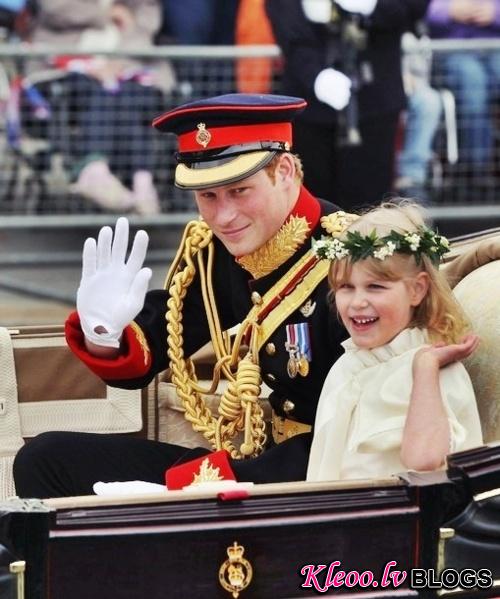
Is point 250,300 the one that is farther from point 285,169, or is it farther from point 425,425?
point 425,425

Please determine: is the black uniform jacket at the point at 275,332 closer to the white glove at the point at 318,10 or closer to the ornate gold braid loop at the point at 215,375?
the ornate gold braid loop at the point at 215,375

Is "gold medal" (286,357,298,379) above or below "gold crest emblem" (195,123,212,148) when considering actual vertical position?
below

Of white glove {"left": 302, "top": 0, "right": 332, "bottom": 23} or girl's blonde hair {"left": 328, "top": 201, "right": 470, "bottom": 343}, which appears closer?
girl's blonde hair {"left": 328, "top": 201, "right": 470, "bottom": 343}

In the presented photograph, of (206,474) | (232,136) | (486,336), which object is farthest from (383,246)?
(206,474)

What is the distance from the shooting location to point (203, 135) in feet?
11.2

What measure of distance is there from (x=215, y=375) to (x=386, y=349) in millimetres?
601

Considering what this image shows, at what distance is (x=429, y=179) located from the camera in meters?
7.04

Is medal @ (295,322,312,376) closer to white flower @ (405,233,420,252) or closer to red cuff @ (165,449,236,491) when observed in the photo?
red cuff @ (165,449,236,491)

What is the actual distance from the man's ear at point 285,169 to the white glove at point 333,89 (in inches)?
103

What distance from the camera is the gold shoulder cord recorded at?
3457mm

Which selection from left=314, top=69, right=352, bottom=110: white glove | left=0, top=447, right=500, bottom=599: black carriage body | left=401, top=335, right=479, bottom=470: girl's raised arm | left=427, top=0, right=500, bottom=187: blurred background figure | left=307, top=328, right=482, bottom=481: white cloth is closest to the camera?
left=0, top=447, right=500, bottom=599: black carriage body

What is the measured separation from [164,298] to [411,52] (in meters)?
3.37

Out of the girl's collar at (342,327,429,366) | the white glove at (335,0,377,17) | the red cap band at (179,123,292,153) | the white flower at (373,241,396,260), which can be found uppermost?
the white glove at (335,0,377,17)

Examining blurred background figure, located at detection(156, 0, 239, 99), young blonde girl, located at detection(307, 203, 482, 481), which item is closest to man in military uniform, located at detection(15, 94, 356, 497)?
young blonde girl, located at detection(307, 203, 482, 481)
